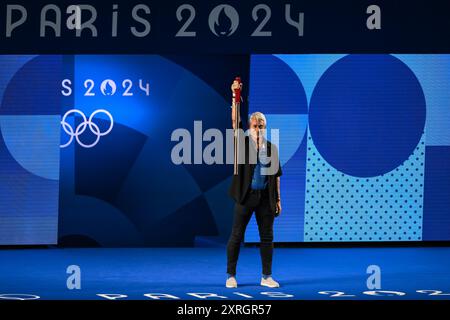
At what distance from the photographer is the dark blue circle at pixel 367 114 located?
472 inches

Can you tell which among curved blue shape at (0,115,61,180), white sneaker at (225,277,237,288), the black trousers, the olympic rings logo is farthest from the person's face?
curved blue shape at (0,115,61,180)

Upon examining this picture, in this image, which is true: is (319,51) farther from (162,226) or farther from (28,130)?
(28,130)

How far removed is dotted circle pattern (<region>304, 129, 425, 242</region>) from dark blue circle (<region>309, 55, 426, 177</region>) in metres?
0.12

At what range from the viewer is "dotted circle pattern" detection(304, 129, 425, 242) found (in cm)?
1205

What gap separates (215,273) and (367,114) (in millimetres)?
3120

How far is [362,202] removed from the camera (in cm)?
1209

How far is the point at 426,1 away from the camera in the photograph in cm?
1190

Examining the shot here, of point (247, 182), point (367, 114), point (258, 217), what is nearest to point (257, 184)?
point (247, 182)

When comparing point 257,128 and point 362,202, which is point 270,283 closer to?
point 257,128
